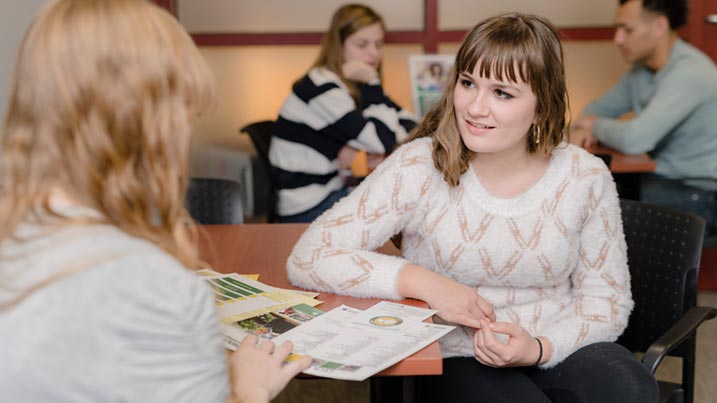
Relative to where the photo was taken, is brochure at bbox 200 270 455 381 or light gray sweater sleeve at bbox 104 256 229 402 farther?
brochure at bbox 200 270 455 381

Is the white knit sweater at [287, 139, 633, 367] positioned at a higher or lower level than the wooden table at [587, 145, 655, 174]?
higher

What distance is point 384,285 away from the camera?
175cm

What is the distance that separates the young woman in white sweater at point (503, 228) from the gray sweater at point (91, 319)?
745 mm

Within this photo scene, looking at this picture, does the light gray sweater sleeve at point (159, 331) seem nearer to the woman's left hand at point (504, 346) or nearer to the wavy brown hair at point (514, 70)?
the woman's left hand at point (504, 346)

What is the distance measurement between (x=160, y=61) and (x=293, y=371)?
58cm

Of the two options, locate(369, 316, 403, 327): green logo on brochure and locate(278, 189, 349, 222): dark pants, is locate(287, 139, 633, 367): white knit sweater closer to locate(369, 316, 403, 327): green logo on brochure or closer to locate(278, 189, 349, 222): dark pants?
locate(369, 316, 403, 327): green logo on brochure

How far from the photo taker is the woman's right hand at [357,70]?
3725 mm

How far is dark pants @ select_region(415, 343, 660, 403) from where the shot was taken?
5.54 ft

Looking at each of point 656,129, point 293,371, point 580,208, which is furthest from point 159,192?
point 656,129

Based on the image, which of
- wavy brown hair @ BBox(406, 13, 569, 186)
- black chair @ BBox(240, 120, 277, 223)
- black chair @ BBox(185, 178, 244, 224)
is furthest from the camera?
black chair @ BBox(240, 120, 277, 223)

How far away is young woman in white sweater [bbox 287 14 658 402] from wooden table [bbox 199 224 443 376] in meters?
0.05

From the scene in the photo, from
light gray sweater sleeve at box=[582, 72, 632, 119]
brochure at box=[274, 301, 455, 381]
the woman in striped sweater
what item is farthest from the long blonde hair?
light gray sweater sleeve at box=[582, 72, 632, 119]

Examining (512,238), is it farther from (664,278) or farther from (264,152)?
(264,152)

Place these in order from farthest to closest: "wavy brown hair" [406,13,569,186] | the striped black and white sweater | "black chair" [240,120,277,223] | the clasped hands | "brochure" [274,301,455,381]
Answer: "black chair" [240,120,277,223]
the striped black and white sweater
"wavy brown hair" [406,13,569,186]
the clasped hands
"brochure" [274,301,455,381]
